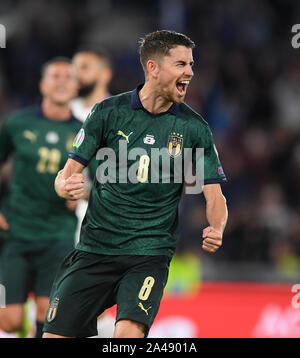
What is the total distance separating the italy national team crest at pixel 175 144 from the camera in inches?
182

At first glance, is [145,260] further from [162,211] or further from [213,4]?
[213,4]

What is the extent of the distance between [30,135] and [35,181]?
41 cm

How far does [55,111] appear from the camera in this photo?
21.5 ft

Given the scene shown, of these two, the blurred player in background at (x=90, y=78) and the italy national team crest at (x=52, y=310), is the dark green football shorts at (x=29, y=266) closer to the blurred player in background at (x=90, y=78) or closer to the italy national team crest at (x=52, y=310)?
the blurred player in background at (x=90, y=78)

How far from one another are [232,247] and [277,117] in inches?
116

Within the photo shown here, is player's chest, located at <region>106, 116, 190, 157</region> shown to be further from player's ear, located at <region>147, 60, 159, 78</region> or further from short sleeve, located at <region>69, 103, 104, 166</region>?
player's ear, located at <region>147, 60, 159, 78</region>

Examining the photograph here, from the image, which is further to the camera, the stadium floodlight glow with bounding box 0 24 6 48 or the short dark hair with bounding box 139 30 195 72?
the stadium floodlight glow with bounding box 0 24 6 48

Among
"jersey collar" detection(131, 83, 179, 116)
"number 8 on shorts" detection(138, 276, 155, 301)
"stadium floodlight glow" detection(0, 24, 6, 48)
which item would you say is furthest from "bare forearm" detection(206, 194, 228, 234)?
"stadium floodlight glow" detection(0, 24, 6, 48)

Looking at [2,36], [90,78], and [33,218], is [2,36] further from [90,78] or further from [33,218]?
[33,218]

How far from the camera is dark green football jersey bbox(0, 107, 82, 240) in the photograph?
6.27m

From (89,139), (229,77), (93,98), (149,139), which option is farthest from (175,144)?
(229,77)

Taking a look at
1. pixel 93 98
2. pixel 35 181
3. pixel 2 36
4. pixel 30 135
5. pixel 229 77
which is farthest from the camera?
pixel 229 77

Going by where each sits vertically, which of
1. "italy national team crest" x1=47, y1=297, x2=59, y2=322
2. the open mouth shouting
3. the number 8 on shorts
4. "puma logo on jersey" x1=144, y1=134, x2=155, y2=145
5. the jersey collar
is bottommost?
"italy national team crest" x1=47, y1=297, x2=59, y2=322

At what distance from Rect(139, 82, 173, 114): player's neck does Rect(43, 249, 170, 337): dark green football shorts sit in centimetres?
90
